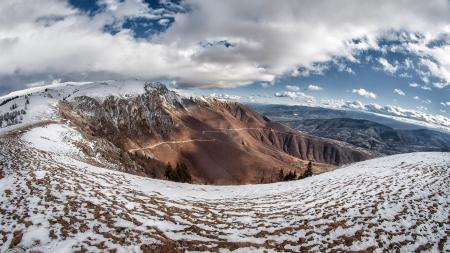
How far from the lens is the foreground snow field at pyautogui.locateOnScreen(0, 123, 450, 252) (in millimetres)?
14227

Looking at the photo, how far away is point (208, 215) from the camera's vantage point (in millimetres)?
19703

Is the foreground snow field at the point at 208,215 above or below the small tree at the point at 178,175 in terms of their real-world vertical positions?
above

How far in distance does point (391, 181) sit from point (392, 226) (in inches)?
421

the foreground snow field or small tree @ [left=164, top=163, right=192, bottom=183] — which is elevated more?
the foreground snow field

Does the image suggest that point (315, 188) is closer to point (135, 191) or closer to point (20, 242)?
point (135, 191)

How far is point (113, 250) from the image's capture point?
509 inches

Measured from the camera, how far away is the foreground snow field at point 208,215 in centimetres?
1423

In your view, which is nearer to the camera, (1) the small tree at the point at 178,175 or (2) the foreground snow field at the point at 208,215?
(2) the foreground snow field at the point at 208,215

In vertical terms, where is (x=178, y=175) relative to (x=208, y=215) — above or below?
below

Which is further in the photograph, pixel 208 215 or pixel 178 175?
pixel 178 175

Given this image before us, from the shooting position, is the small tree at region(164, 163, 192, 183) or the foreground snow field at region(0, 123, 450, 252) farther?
the small tree at region(164, 163, 192, 183)

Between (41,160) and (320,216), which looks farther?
(41,160)

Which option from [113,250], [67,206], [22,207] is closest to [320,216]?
[113,250]

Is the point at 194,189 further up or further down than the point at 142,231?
further down
